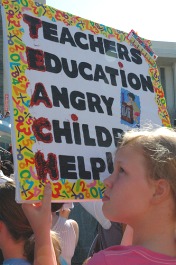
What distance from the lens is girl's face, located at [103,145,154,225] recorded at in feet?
4.56

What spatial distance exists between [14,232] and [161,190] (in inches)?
34.2

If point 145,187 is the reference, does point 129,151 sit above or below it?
above

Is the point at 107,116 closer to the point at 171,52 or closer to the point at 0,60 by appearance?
the point at 0,60

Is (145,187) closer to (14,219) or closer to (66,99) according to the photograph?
(66,99)

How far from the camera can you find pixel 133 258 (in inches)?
50.6

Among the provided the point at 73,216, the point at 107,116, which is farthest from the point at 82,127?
the point at 73,216

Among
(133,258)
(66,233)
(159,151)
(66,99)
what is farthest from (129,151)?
(66,233)

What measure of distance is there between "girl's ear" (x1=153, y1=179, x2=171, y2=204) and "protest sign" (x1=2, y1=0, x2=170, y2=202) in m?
0.44

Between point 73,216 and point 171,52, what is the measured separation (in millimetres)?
23121

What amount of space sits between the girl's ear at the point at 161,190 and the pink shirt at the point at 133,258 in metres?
0.17

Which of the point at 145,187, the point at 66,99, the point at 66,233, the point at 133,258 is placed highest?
the point at 66,99

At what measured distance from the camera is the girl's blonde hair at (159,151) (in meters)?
1.39

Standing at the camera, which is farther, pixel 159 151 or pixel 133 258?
pixel 159 151

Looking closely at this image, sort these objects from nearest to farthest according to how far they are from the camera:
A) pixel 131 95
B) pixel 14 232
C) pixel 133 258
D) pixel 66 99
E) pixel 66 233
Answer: pixel 133 258
pixel 66 99
pixel 14 232
pixel 131 95
pixel 66 233
